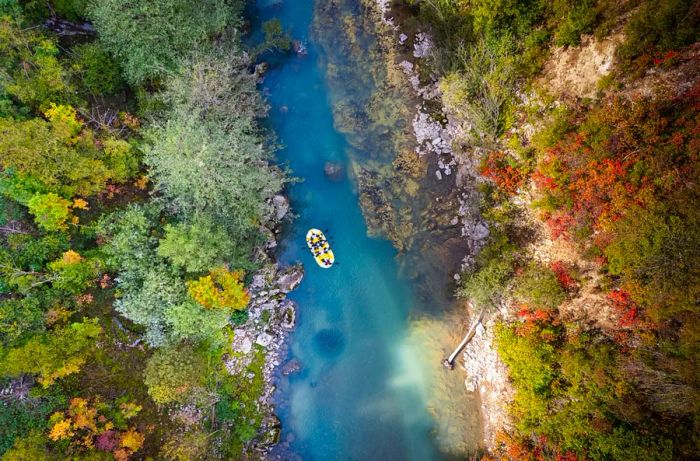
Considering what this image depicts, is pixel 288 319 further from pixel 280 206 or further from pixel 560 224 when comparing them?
pixel 560 224

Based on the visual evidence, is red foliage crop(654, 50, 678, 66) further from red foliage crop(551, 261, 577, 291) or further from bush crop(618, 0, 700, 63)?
red foliage crop(551, 261, 577, 291)

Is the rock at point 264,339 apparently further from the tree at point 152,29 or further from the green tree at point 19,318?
the tree at point 152,29

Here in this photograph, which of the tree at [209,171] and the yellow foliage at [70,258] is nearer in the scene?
the yellow foliage at [70,258]

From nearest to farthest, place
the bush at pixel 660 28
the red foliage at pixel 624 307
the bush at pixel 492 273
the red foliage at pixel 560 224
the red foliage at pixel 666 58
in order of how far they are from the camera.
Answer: the bush at pixel 660 28 < the red foliage at pixel 666 58 < the red foliage at pixel 624 307 < the red foliage at pixel 560 224 < the bush at pixel 492 273

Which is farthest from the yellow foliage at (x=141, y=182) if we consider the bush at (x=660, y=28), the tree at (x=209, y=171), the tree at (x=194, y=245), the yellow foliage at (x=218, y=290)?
the bush at (x=660, y=28)

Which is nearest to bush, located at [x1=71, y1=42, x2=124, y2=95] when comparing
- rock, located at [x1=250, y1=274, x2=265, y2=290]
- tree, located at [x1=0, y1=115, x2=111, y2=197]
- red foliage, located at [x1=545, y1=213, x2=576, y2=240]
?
tree, located at [x1=0, y1=115, x2=111, y2=197]

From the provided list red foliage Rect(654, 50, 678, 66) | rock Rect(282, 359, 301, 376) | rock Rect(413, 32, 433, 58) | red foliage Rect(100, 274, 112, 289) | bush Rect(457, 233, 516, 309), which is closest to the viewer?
red foliage Rect(654, 50, 678, 66)
